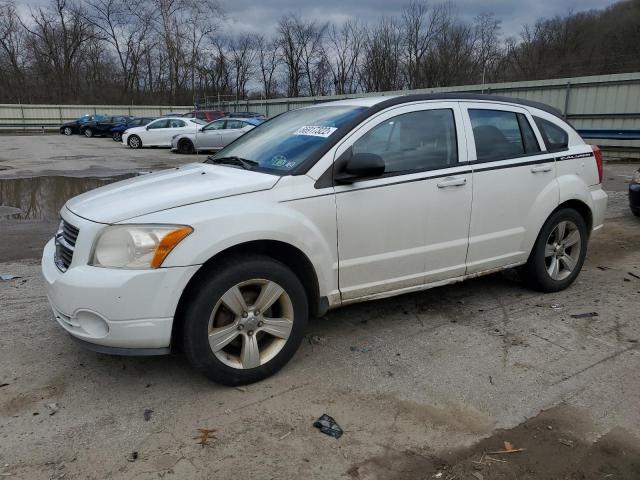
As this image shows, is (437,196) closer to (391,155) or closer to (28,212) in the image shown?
(391,155)

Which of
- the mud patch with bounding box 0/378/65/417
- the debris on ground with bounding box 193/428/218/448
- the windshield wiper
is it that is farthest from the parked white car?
the debris on ground with bounding box 193/428/218/448

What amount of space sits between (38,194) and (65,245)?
29.7 feet

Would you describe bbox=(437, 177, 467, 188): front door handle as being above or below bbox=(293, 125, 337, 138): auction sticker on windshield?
below

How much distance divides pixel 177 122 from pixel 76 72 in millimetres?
43234

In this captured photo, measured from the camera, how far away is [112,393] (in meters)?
3.27

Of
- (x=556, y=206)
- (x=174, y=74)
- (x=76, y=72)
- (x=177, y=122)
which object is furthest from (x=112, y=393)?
(x=76, y=72)

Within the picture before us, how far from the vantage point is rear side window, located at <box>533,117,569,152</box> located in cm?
472

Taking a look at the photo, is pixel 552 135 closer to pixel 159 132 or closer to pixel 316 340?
pixel 316 340

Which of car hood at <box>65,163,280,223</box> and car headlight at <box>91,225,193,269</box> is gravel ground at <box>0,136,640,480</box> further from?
car hood at <box>65,163,280,223</box>

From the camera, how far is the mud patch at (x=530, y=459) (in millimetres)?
2566

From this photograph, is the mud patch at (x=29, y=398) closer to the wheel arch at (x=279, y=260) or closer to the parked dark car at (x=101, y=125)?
the wheel arch at (x=279, y=260)

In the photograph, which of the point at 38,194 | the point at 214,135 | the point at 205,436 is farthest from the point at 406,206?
the point at 214,135

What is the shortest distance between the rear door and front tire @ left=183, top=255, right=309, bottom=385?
1.69 m

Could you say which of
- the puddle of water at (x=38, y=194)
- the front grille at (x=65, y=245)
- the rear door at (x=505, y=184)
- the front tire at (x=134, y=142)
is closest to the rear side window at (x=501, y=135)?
the rear door at (x=505, y=184)
